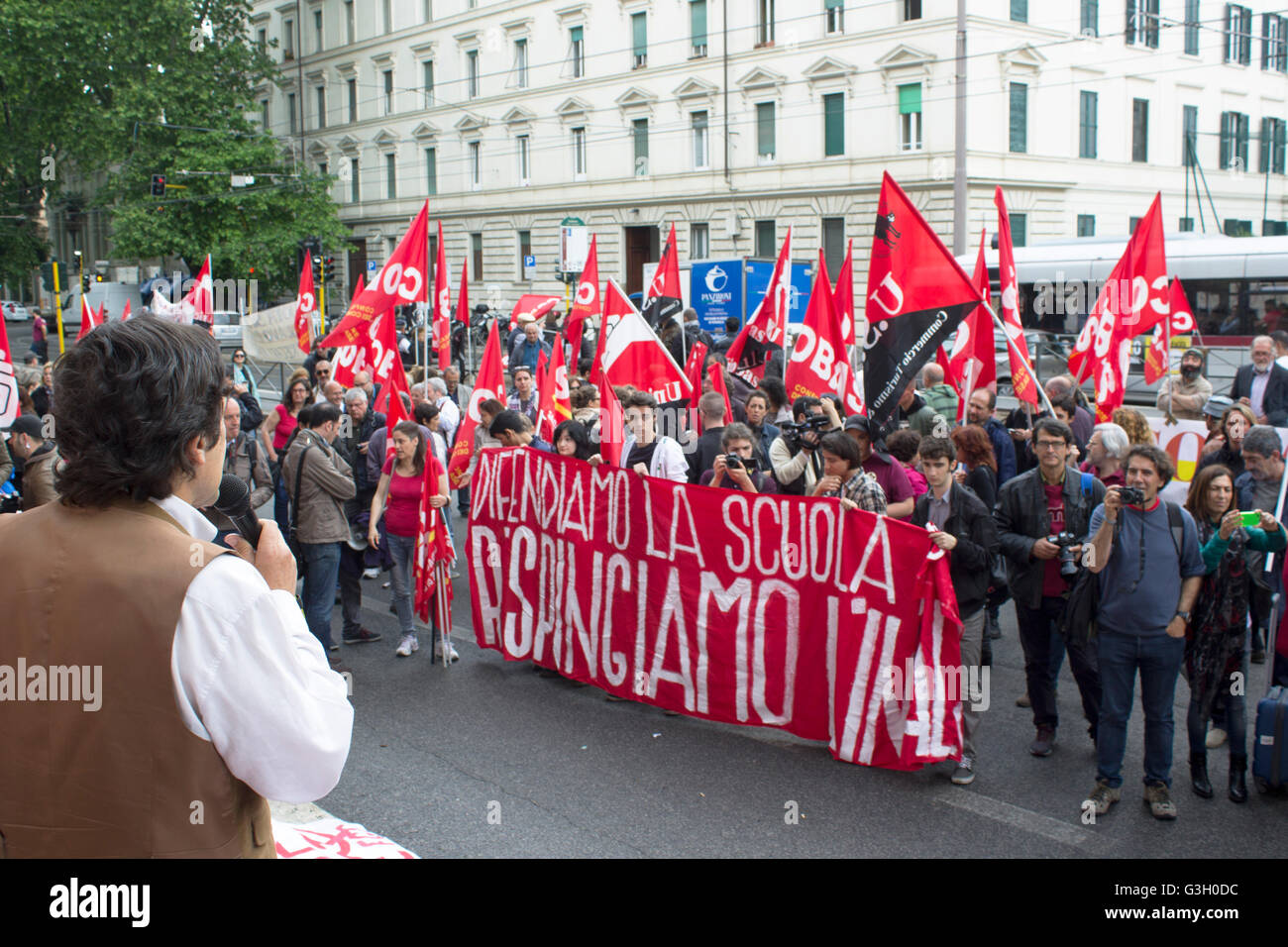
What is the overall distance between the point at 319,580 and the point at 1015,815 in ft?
14.6

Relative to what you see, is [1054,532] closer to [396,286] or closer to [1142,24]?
[396,286]

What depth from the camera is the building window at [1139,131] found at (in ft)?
118

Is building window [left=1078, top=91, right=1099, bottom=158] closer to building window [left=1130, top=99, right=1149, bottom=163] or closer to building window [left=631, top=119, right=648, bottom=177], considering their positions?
building window [left=1130, top=99, right=1149, bottom=163]

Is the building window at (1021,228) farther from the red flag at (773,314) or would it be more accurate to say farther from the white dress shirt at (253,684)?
the white dress shirt at (253,684)

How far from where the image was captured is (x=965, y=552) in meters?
5.70

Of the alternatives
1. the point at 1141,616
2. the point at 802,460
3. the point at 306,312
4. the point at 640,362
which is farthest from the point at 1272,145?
the point at 1141,616

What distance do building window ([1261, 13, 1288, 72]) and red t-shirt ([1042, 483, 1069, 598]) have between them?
133 ft

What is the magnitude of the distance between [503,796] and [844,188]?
3154cm

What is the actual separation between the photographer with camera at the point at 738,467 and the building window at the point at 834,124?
2965 cm

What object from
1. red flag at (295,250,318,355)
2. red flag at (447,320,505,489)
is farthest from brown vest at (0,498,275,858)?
red flag at (295,250,318,355)

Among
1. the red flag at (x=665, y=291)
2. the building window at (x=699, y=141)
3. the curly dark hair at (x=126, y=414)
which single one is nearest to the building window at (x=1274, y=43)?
the building window at (x=699, y=141)

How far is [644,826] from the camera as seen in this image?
5121mm

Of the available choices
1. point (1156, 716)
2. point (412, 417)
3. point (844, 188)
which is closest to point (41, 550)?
point (1156, 716)

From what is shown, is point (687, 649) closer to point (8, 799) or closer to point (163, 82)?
point (8, 799)
